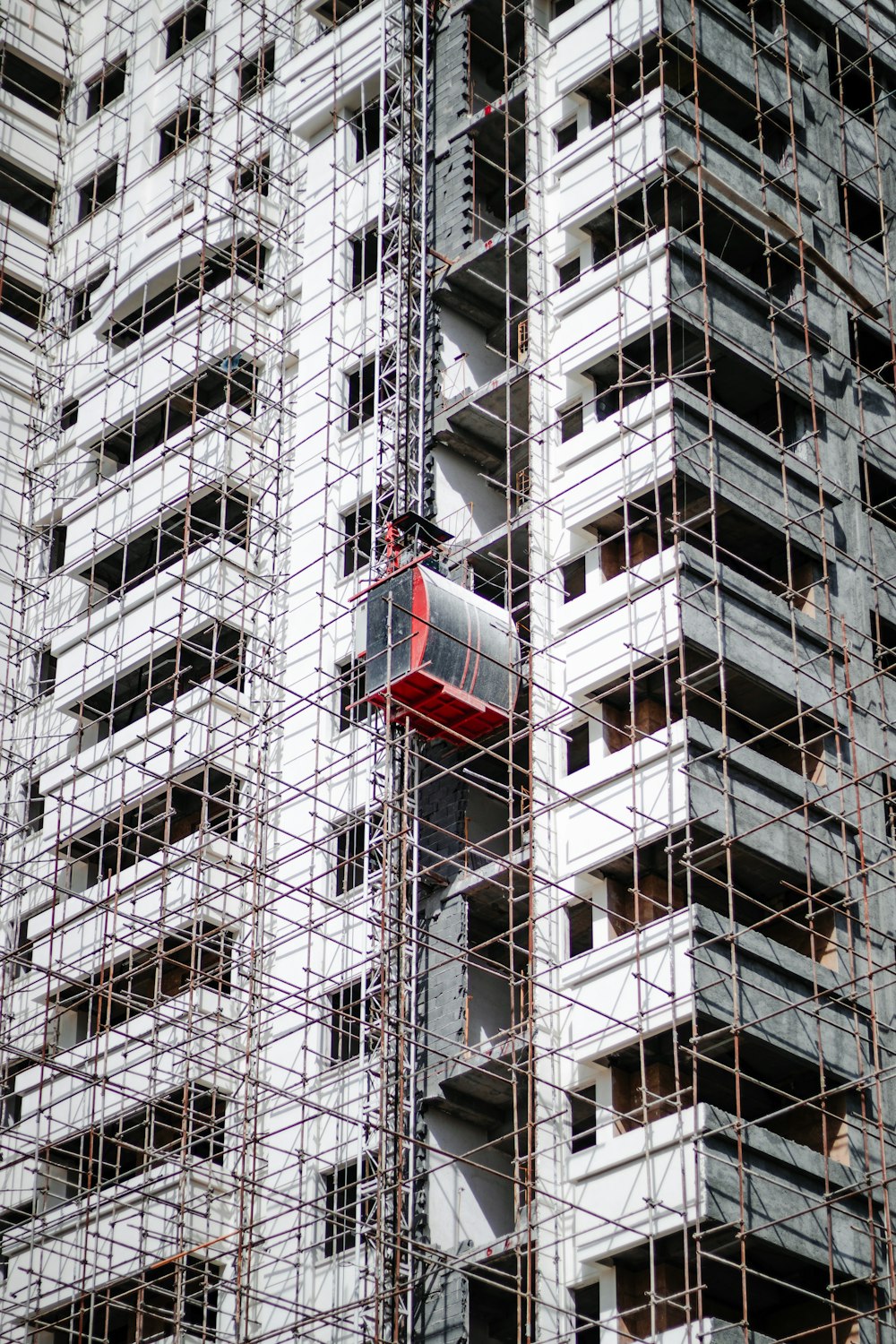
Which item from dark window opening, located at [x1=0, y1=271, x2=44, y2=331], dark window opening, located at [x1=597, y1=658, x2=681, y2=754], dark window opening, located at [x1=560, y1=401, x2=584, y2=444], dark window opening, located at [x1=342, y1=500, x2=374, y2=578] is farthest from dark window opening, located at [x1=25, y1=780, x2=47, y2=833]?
dark window opening, located at [x1=597, y1=658, x2=681, y2=754]

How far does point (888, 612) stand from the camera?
37.8 metres

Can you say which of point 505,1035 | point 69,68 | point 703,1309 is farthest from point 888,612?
point 69,68

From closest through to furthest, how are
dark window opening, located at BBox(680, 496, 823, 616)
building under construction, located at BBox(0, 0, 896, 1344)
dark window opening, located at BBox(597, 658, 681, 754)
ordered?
building under construction, located at BBox(0, 0, 896, 1344) → dark window opening, located at BBox(597, 658, 681, 754) → dark window opening, located at BBox(680, 496, 823, 616)

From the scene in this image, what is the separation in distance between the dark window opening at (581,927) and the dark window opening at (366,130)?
619 inches

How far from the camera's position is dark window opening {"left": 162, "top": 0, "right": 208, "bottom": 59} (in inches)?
1981

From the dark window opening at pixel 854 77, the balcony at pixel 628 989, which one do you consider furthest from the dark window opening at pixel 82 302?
the balcony at pixel 628 989

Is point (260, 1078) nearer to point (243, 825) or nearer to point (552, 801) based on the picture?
point (243, 825)

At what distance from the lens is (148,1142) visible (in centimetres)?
3594

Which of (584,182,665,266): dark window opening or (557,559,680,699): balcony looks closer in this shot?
(557,559,680,699): balcony

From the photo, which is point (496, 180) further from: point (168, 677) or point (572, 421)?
point (168, 677)

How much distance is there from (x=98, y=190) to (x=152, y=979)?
1864 centimetres

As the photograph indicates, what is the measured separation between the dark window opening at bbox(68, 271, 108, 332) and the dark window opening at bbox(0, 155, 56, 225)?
284cm

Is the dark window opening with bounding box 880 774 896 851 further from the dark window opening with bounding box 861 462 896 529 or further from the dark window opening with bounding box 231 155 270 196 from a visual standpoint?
the dark window opening with bounding box 231 155 270 196

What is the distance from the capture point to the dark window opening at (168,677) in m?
40.9
